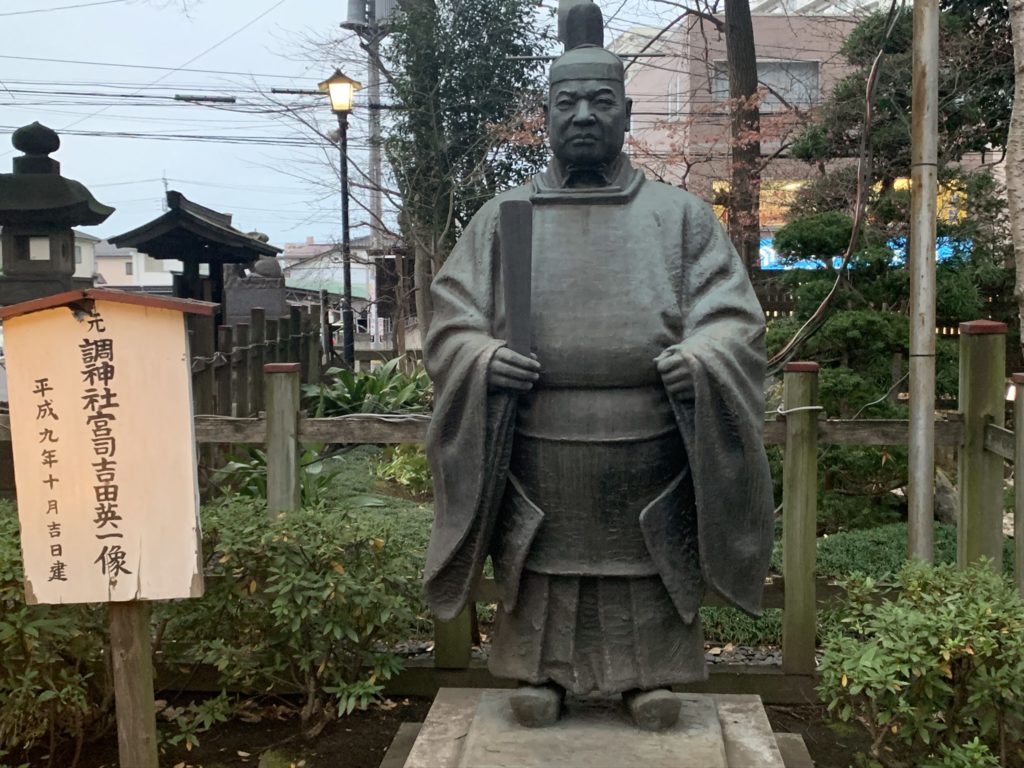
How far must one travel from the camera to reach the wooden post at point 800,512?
4.39 meters

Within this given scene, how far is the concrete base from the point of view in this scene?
9.56ft

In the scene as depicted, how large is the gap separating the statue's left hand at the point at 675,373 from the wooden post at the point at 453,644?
6.89ft

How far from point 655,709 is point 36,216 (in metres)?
7.98

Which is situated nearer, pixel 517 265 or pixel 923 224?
pixel 517 265

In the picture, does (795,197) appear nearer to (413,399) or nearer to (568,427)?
(413,399)

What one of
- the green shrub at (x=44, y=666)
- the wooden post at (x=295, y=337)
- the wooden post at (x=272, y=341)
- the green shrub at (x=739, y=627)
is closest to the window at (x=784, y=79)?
the wooden post at (x=295, y=337)

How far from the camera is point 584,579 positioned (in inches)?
122

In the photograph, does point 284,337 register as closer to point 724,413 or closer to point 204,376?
point 204,376

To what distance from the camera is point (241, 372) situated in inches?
353

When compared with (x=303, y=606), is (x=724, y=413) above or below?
above

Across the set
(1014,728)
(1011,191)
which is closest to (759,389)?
(1014,728)

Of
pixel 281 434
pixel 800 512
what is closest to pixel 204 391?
pixel 281 434

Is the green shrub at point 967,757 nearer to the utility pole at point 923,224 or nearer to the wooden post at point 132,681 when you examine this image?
the utility pole at point 923,224

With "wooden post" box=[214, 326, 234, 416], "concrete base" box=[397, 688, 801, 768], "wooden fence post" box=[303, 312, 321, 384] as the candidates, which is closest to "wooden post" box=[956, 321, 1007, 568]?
"concrete base" box=[397, 688, 801, 768]
